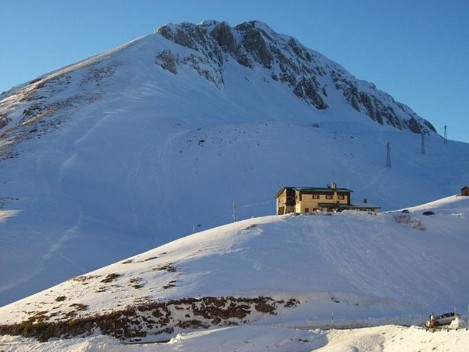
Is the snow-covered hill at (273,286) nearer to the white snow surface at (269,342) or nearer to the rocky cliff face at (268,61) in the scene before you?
the white snow surface at (269,342)

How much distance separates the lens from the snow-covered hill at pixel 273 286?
31.7 m

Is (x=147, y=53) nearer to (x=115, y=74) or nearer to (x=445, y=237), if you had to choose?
(x=115, y=74)

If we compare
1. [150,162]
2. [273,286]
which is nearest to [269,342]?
[273,286]

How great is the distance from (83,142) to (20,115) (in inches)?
1153

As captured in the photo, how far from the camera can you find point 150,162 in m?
83.0

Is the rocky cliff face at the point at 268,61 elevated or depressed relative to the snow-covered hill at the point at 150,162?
elevated

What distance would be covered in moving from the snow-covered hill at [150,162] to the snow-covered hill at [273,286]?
13322 mm

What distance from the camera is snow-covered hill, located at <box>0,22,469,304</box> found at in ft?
Result: 192

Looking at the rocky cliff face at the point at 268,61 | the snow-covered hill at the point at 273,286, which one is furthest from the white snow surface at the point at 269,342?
the rocky cliff face at the point at 268,61

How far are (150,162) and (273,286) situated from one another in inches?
1983

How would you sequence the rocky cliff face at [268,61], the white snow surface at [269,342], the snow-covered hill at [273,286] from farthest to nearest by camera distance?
the rocky cliff face at [268,61] < the snow-covered hill at [273,286] < the white snow surface at [269,342]

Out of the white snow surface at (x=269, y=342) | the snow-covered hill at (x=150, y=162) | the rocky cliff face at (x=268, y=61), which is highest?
the rocky cliff face at (x=268, y=61)

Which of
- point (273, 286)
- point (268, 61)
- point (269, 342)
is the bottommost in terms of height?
point (269, 342)

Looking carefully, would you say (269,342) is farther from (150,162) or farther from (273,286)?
(150,162)
